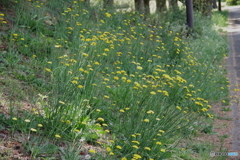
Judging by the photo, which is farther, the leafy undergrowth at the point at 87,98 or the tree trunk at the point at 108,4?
the tree trunk at the point at 108,4

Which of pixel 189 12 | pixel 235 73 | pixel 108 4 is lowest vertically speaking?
pixel 235 73

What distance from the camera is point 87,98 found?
17.5 ft

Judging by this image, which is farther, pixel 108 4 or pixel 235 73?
pixel 108 4

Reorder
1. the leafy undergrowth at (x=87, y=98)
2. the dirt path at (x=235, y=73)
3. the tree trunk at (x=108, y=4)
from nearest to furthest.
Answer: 1. the leafy undergrowth at (x=87, y=98)
2. the dirt path at (x=235, y=73)
3. the tree trunk at (x=108, y=4)

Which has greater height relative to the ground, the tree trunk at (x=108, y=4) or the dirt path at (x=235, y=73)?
the tree trunk at (x=108, y=4)

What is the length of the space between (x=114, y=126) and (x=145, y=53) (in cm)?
439

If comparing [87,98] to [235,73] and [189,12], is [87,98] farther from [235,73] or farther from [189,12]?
[189,12]

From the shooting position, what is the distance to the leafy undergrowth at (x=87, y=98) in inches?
171

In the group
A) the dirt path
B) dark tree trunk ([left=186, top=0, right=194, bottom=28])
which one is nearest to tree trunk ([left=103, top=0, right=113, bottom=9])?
dark tree trunk ([left=186, top=0, right=194, bottom=28])

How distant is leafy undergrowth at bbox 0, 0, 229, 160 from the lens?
171 inches

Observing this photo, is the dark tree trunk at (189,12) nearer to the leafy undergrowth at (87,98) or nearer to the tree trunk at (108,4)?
the tree trunk at (108,4)

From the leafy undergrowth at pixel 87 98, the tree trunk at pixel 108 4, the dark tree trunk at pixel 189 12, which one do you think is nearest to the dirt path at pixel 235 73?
the leafy undergrowth at pixel 87 98

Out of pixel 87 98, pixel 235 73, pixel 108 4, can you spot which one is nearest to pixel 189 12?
pixel 108 4

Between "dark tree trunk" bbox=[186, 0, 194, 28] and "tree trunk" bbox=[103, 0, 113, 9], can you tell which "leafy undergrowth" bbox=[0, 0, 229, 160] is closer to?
"tree trunk" bbox=[103, 0, 113, 9]
